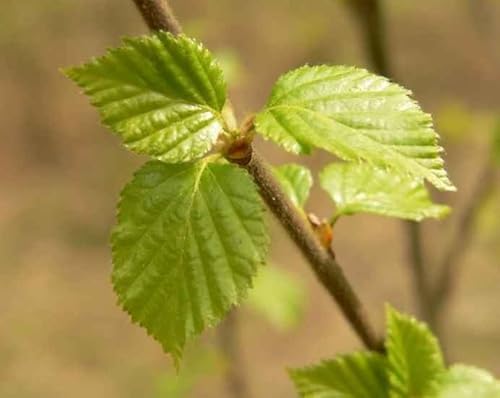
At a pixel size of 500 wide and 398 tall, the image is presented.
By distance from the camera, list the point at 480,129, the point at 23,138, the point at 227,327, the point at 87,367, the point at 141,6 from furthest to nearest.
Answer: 1. the point at 23,138
2. the point at 87,367
3. the point at 480,129
4. the point at 227,327
5. the point at 141,6

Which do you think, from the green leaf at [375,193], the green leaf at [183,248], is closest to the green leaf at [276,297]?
the green leaf at [375,193]

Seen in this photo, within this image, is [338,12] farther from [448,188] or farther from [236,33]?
[448,188]

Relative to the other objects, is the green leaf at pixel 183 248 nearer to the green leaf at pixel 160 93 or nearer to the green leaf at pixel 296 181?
the green leaf at pixel 160 93

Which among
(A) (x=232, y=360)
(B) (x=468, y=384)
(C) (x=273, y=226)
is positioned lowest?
(B) (x=468, y=384)

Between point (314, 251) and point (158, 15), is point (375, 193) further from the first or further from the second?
point (158, 15)

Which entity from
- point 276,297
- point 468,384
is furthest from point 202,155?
point 276,297

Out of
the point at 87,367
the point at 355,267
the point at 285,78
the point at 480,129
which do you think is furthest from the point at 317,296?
the point at 285,78

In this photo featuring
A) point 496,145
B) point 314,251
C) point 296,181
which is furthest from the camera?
point 496,145

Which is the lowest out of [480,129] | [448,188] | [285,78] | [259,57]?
[448,188]
